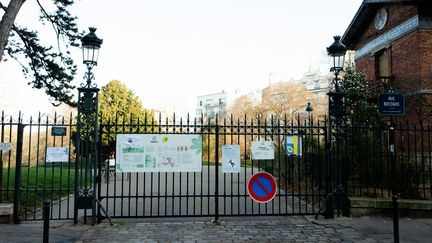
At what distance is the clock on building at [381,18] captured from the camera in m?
18.2

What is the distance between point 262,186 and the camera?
281 inches

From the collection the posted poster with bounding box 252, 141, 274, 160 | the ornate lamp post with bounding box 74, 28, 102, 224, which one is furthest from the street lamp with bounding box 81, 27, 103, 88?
the posted poster with bounding box 252, 141, 274, 160

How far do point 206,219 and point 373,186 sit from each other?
4.66 metres

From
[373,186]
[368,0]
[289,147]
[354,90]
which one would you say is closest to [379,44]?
[368,0]

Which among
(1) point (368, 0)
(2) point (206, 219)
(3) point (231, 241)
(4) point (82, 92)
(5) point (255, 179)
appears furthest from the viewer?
(1) point (368, 0)

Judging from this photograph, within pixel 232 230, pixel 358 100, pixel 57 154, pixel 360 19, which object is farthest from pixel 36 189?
pixel 360 19

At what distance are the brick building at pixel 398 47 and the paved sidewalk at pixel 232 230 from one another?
7.95 meters

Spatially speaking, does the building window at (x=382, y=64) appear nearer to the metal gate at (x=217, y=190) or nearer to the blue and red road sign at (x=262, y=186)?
the metal gate at (x=217, y=190)

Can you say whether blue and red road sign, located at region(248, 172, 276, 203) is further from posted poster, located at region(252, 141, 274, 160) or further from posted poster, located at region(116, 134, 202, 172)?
posted poster, located at region(116, 134, 202, 172)

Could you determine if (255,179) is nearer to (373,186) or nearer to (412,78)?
(373,186)

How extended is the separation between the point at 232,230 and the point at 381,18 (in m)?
16.5

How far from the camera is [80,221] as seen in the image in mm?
7703

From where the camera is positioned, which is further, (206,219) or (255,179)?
(206,219)

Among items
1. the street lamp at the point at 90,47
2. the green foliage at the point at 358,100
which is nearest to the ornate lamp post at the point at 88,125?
the street lamp at the point at 90,47
